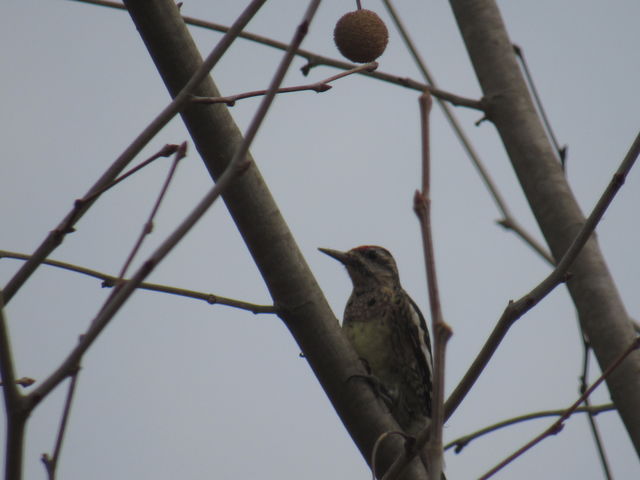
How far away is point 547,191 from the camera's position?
385cm

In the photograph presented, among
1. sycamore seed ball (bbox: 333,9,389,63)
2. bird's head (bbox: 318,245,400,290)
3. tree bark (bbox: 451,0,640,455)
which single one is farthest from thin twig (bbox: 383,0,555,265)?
bird's head (bbox: 318,245,400,290)

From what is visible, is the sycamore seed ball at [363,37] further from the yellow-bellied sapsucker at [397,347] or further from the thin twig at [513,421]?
the yellow-bellied sapsucker at [397,347]

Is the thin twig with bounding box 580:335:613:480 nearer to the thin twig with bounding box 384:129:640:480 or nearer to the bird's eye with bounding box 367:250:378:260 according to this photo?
the thin twig with bounding box 384:129:640:480

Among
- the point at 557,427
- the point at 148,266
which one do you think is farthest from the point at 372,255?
the point at 148,266

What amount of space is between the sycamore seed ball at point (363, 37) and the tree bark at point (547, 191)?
1.17 meters

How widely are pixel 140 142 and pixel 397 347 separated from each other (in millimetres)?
3631

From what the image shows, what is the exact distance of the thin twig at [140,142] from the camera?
172 centimetres

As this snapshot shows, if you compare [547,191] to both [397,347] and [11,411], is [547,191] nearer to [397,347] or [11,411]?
[397,347]

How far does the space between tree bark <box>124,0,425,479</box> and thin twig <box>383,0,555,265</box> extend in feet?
3.71

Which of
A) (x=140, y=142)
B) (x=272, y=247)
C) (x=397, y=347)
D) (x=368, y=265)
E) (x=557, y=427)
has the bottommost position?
(x=557, y=427)

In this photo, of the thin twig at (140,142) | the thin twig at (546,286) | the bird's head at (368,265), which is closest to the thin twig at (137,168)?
the thin twig at (140,142)

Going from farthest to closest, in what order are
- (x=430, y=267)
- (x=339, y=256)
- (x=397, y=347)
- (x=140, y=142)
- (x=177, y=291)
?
(x=339, y=256)
(x=397, y=347)
(x=177, y=291)
(x=140, y=142)
(x=430, y=267)

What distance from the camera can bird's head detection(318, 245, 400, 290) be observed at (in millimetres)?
5898

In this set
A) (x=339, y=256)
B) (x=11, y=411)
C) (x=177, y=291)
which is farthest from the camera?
(x=339, y=256)
